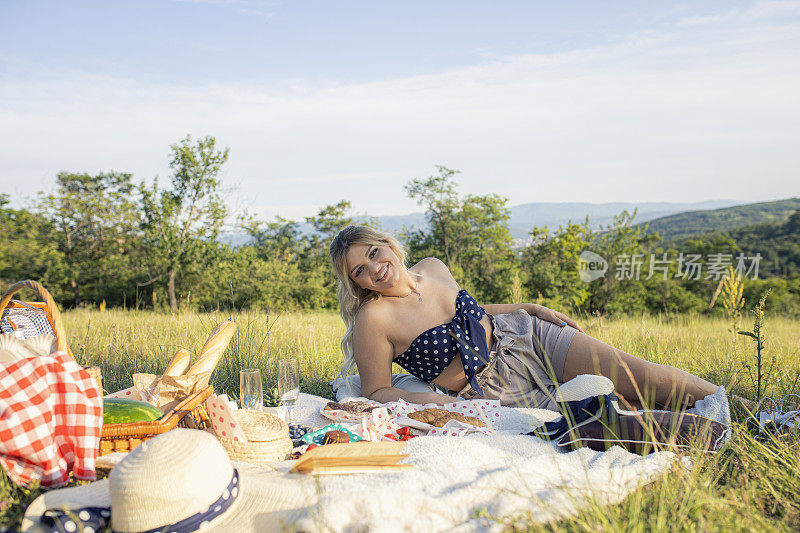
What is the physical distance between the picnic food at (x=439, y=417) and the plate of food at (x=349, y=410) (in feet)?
0.76

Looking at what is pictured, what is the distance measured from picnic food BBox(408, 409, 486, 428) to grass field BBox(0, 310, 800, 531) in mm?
1059

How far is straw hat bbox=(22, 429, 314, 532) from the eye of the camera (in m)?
1.63

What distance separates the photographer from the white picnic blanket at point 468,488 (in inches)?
65.2

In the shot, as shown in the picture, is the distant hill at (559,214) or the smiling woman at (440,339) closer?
the smiling woman at (440,339)

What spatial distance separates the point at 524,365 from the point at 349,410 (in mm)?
1281

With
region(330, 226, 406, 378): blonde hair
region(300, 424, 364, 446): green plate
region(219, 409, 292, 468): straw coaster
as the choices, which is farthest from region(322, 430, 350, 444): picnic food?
region(330, 226, 406, 378): blonde hair

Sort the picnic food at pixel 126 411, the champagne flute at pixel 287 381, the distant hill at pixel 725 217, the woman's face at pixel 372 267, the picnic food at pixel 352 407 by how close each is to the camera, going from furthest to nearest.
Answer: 1. the distant hill at pixel 725 217
2. the woman's face at pixel 372 267
3. the picnic food at pixel 352 407
4. the champagne flute at pixel 287 381
5. the picnic food at pixel 126 411

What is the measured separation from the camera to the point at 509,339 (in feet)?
12.3

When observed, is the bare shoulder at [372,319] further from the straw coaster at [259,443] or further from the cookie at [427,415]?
the straw coaster at [259,443]

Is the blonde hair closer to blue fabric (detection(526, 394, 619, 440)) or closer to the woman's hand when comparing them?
the woman's hand

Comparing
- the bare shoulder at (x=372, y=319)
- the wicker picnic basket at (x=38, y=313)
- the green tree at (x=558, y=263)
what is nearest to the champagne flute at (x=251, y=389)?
the wicker picnic basket at (x=38, y=313)

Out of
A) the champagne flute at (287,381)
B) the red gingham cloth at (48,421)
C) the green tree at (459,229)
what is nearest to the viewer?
the red gingham cloth at (48,421)

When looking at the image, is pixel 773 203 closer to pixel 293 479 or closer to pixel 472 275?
pixel 472 275

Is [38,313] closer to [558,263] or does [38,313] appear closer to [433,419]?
[433,419]
